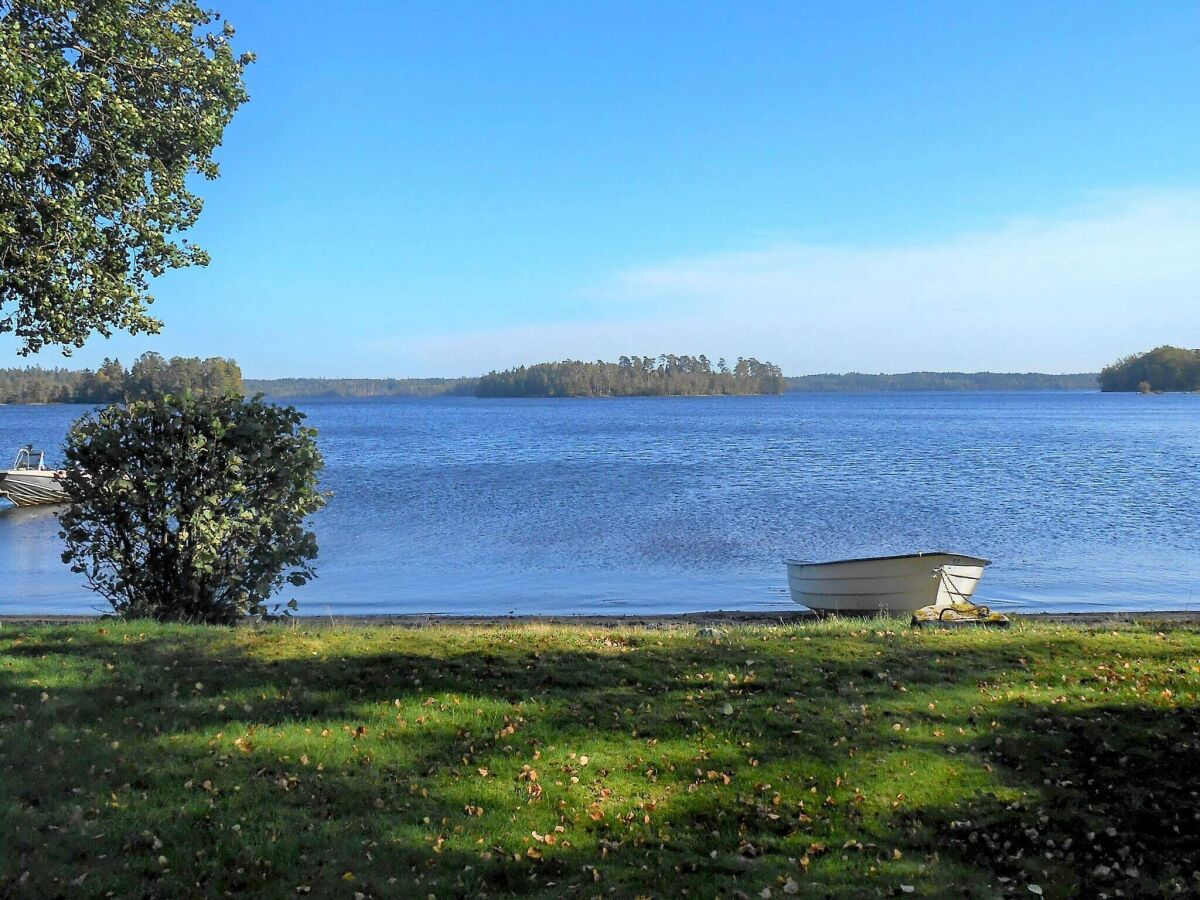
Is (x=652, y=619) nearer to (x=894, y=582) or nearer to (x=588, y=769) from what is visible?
(x=894, y=582)

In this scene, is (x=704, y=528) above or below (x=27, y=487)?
below

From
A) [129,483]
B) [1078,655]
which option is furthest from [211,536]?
[1078,655]

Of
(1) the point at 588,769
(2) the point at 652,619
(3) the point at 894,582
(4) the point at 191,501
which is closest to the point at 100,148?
(4) the point at 191,501

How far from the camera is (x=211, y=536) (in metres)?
11.2

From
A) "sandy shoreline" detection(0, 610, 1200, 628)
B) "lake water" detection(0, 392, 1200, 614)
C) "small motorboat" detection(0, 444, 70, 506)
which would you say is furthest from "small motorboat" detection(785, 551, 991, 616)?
"small motorboat" detection(0, 444, 70, 506)

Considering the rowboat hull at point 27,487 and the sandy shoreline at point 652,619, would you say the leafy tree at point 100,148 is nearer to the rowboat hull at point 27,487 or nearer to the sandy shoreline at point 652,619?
the sandy shoreline at point 652,619

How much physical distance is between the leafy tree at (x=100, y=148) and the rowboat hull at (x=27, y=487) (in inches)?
1366

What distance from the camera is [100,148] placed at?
10.8 meters

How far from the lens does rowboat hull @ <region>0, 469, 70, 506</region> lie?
41719mm

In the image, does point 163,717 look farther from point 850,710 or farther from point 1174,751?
point 1174,751

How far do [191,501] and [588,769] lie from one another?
664cm

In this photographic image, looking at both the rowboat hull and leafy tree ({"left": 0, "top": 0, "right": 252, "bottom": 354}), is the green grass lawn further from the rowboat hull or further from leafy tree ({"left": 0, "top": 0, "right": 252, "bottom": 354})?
the rowboat hull

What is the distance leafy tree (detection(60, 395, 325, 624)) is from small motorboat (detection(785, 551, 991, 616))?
9851mm

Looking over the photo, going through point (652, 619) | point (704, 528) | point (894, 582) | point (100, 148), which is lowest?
point (704, 528)
